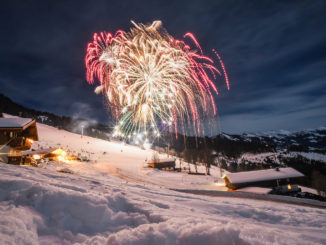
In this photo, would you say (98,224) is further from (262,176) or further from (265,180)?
(262,176)

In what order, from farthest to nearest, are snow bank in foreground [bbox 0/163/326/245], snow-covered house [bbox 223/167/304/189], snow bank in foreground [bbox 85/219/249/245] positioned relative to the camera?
snow-covered house [bbox 223/167/304/189], snow bank in foreground [bbox 0/163/326/245], snow bank in foreground [bbox 85/219/249/245]

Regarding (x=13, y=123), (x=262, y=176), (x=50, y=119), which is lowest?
(x=262, y=176)

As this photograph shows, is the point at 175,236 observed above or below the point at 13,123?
below

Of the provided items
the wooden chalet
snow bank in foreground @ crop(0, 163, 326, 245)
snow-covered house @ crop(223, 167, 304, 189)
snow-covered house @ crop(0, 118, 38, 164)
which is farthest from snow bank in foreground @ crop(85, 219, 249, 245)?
the wooden chalet

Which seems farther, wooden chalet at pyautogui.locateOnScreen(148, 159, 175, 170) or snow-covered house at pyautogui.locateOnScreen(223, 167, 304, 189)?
wooden chalet at pyautogui.locateOnScreen(148, 159, 175, 170)

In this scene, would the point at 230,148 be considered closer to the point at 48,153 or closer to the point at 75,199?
the point at 48,153

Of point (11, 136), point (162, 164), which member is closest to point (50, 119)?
point (162, 164)

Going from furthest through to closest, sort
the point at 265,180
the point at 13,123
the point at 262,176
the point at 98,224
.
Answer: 1. the point at 262,176
2. the point at 265,180
3. the point at 13,123
4. the point at 98,224

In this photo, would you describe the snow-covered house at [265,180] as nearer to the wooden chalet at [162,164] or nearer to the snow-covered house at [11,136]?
the wooden chalet at [162,164]

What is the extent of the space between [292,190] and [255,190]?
1045cm

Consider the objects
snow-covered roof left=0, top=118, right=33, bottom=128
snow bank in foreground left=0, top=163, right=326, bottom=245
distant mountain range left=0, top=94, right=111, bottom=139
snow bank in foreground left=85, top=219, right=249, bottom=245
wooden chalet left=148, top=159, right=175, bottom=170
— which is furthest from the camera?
distant mountain range left=0, top=94, right=111, bottom=139

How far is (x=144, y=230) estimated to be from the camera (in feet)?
11.6

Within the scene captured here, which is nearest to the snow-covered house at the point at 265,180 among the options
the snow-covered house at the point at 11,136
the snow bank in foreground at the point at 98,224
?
the snow bank in foreground at the point at 98,224

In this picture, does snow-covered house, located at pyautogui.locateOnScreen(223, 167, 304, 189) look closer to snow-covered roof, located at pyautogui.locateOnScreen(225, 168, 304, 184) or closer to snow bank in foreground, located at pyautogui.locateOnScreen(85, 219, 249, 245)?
snow-covered roof, located at pyautogui.locateOnScreen(225, 168, 304, 184)
